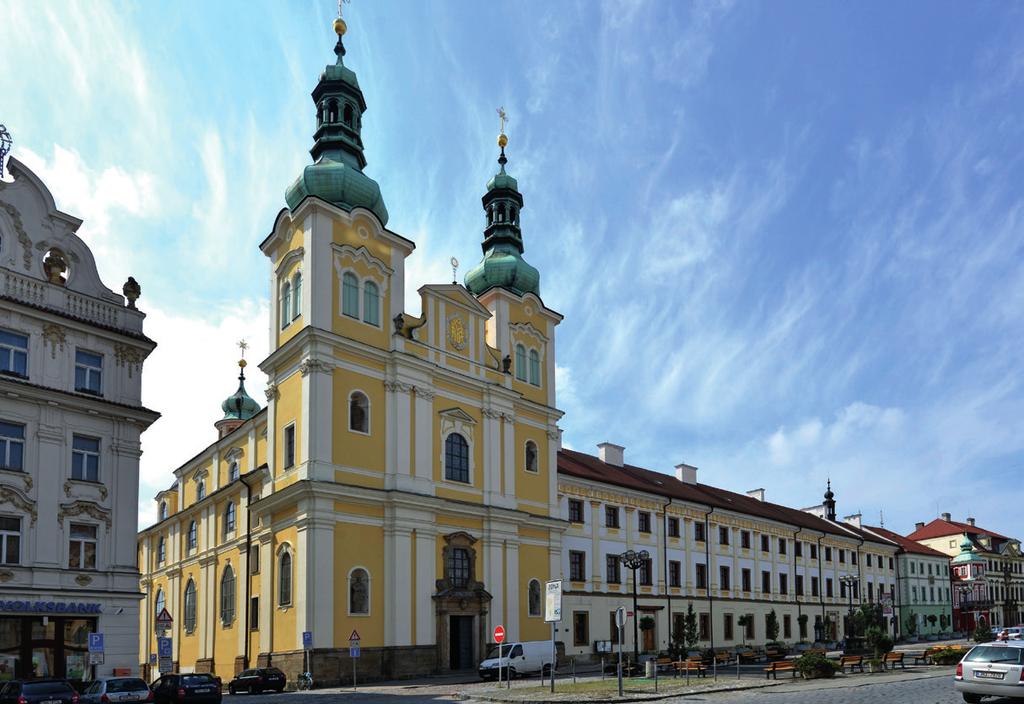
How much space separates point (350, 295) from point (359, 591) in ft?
40.2

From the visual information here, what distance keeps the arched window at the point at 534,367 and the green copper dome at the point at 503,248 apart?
327 centimetres

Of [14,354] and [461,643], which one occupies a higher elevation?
[14,354]

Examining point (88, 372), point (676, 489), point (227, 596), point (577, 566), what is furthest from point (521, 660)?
point (676, 489)

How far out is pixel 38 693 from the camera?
21.5 metres

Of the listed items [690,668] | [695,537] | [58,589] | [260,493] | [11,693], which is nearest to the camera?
[11,693]

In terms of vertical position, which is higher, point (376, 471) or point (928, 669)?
point (376, 471)

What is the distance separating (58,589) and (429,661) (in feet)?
52.3

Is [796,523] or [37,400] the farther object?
[796,523]

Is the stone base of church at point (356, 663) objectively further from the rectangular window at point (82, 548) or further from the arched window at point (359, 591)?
the rectangular window at point (82, 548)

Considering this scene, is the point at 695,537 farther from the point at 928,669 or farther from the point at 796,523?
the point at 928,669

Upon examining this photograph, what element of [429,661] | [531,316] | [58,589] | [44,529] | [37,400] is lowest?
[429,661]

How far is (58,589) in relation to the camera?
28719mm

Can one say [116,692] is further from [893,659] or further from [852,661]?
[893,659]

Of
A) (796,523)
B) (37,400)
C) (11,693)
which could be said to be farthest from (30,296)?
(796,523)
